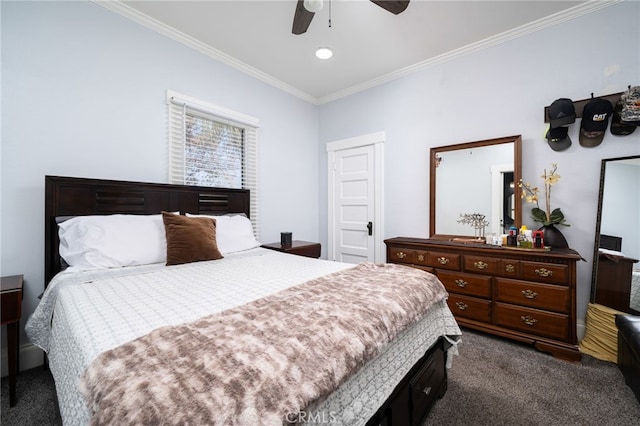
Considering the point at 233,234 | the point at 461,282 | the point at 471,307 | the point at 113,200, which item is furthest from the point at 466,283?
the point at 113,200

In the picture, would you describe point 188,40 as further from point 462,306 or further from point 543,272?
point 543,272

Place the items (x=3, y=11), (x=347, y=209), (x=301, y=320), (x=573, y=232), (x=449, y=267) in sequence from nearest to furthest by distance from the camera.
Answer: (x=301, y=320)
(x=3, y=11)
(x=573, y=232)
(x=449, y=267)
(x=347, y=209)

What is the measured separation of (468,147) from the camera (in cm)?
285

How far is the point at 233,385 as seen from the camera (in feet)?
1.94

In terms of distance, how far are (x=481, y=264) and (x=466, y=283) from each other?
231mm

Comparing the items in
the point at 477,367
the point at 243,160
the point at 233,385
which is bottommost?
the point at 477,367

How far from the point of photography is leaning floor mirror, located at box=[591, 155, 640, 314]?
1973mm

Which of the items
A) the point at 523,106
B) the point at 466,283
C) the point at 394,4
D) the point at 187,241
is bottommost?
the point at 466,283

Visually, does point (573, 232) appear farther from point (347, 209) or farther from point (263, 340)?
point (263, 340)

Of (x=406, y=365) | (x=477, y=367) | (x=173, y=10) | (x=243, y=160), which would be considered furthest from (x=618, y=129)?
(x=173, y=10)

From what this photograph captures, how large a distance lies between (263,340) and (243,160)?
9.36 ft

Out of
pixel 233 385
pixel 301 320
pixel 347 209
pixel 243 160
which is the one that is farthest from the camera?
pixel 347 209

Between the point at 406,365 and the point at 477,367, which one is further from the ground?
the point at 406,365

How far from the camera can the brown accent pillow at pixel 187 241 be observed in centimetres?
196
